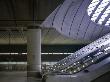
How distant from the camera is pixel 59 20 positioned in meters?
37.5

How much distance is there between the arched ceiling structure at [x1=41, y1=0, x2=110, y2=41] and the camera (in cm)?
3400

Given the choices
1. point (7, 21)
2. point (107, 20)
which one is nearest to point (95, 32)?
point (107, 20)

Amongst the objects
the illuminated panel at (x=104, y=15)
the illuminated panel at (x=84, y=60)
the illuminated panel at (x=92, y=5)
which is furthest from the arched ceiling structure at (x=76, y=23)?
the illuminated panel at (x=84, y=60)

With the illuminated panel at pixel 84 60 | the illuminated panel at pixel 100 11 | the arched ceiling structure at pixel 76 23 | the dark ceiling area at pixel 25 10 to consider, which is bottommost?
the illuminated panel at pixel 84 60

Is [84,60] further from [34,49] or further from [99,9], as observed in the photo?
[99,9]

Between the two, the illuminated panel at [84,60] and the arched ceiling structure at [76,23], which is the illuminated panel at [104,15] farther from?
the illuminated panel at [84,60]

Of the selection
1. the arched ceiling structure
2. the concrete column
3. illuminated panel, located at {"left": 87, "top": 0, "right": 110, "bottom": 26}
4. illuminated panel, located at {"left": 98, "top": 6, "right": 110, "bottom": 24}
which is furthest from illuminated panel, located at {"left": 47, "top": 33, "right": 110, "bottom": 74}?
illuminated panel, located at {"left": 98, "top": 6, "right": 110, "bottom": 24}

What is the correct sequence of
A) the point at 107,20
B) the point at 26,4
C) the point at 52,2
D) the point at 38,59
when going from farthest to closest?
the point at 107,20 < the point at 38,59 < the point at 26,4 < the point at 52,2

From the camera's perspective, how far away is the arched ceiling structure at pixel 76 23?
3400 cm

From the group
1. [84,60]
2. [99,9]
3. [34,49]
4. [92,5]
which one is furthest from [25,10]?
[99,9]

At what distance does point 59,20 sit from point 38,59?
422 inches

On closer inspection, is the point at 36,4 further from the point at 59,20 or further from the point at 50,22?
the point at 59,20

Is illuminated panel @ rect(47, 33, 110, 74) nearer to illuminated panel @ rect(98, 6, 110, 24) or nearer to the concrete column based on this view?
the concrete column

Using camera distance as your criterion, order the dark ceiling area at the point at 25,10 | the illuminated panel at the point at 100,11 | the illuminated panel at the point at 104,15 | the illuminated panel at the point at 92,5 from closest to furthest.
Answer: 1. the dark ceiling area at the point at 25,10
2. the illuminated panel at the point at 92,5
3. the illuminated panel at the point at 100,11
4. the illuminated panel at the point at 104,15
